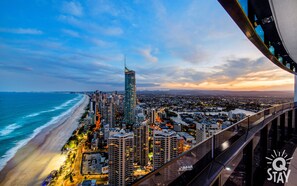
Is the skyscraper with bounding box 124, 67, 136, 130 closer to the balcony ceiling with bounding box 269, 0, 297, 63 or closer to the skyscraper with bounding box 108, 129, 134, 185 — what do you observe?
the skyscraper with bounding box 108, 129, 134, 185

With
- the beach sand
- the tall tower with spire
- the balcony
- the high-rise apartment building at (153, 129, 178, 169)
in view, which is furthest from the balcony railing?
the tall tower with spire

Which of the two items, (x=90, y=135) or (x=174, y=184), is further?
(x=90, y=135)

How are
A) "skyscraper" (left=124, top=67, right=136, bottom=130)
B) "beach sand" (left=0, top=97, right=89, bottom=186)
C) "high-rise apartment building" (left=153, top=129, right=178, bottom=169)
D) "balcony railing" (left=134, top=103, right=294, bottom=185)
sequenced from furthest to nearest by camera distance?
"skyscraper" (left=124, top=67, right=136, bottom=130) → "high-rise apartment building" (left=153, top=129, right=178, bottom=169) → "beach sand" (left=0, top=97, right=89, bottom=186) → "balcony railing" (left=134, top=103, right=294, bottom=185)

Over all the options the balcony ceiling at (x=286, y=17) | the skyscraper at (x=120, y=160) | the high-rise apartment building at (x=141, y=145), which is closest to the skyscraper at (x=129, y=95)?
the high-rise apartment building at (x=141, y=145)

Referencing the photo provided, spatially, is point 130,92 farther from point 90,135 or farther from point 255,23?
point 255,23

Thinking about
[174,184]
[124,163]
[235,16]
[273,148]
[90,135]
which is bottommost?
[90,135]

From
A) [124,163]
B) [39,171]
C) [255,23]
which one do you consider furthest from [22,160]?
[255,23]
